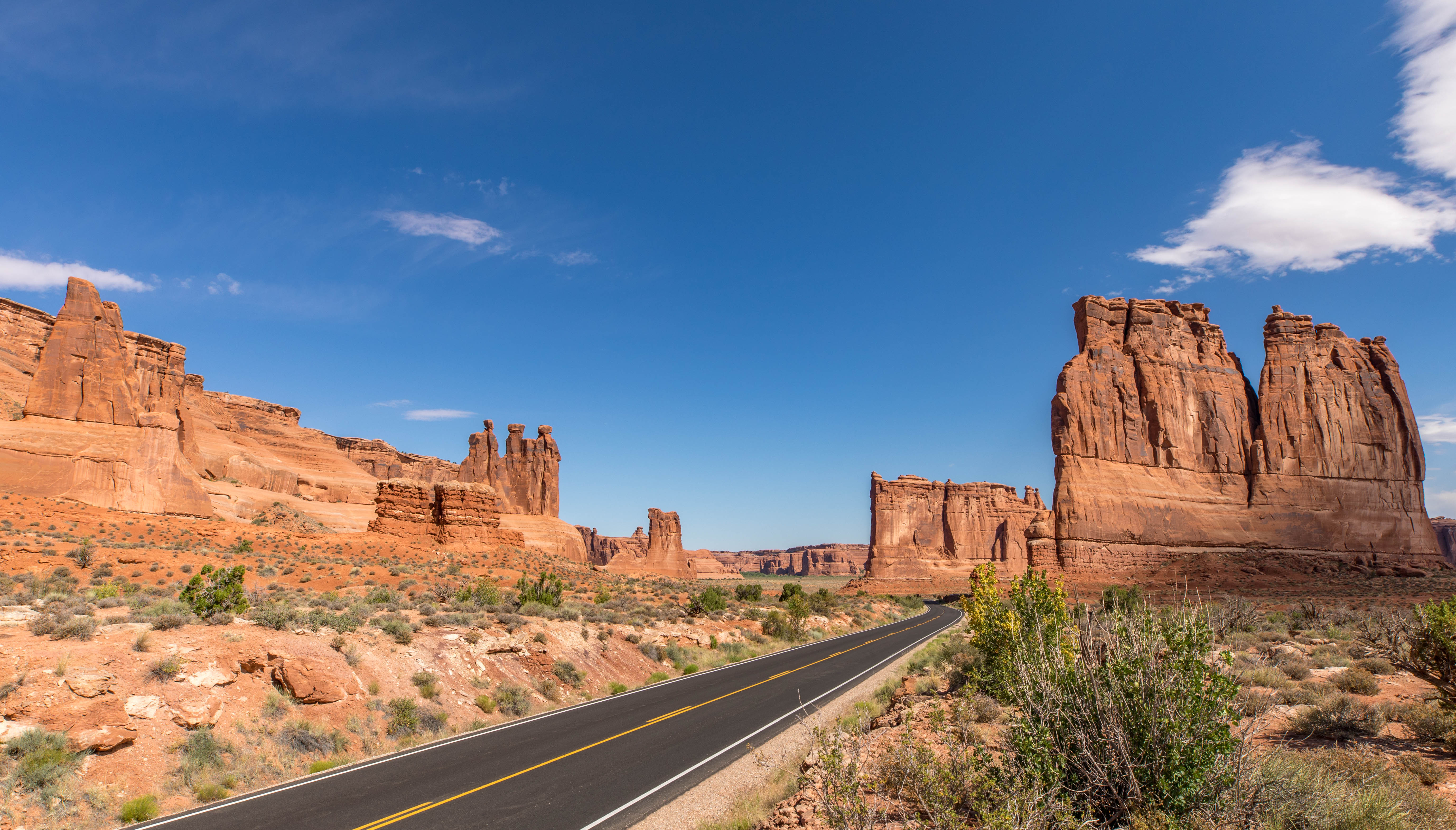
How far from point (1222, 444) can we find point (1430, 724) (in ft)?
235

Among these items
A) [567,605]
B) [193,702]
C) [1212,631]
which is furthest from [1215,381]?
[193,702]

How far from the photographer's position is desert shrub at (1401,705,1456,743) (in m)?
8.10

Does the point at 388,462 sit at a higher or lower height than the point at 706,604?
higher

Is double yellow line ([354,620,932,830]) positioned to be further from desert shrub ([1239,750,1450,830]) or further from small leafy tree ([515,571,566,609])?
small leafy tree ([515,571,566,609])

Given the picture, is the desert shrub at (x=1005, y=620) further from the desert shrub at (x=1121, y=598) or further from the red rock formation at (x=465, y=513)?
the red rock formation at (x=465, y=513)

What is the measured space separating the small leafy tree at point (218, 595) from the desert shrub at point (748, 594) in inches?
1150

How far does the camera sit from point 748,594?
147 feet

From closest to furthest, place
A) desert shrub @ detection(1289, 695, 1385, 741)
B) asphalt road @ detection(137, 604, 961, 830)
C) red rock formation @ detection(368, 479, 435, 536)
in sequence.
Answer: asphalt road @ detection(137, 604, 961, 830)
desert shrub @ detection(1289, 695, 1385, 741)
red rock formation @ detection(368, 479, 435, 536)

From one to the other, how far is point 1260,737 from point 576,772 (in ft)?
32.7

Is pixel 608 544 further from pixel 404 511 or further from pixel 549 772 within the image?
pixel 549 772

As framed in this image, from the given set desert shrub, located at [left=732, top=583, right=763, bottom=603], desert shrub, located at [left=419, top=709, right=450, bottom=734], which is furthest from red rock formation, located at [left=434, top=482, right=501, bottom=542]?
desert shrub, located at [left=419, top=709, right=450, bottom=734]

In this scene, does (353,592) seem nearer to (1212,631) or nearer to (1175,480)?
(1212,631)

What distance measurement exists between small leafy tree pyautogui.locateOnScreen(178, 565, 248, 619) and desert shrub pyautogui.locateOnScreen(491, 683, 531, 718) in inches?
261

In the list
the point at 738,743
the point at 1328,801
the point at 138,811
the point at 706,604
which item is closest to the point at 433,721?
the point at 138,811
